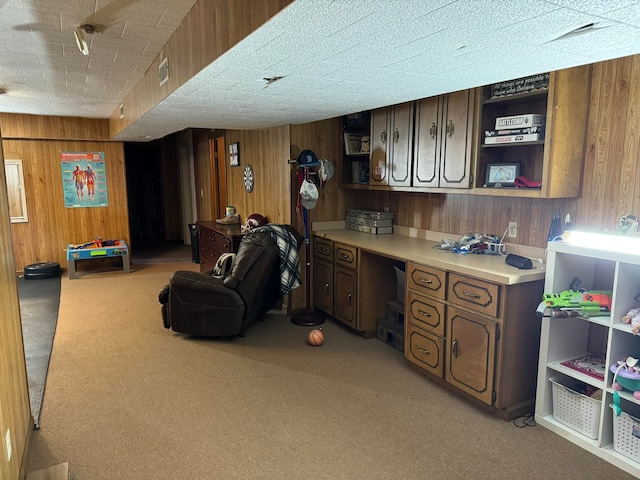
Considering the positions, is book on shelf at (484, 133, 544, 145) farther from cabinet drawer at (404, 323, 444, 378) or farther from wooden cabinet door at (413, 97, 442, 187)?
cabinet drawer at (404, 323, 444, 378)

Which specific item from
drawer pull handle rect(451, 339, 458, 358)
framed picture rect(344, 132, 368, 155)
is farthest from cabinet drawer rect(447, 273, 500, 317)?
framed picture rect(344, 132, 368, 155)

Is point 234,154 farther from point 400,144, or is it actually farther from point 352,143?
point 400,144

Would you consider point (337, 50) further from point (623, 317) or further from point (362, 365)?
point (362, 365)

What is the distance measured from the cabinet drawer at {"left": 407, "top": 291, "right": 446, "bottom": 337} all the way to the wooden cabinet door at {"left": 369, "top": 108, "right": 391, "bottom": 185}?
1.24m

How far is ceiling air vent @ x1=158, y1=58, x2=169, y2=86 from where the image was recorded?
290cm

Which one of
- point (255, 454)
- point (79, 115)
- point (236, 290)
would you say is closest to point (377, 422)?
point (255, 454)

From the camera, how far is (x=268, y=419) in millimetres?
2789

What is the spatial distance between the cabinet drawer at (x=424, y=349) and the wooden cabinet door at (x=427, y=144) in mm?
1155

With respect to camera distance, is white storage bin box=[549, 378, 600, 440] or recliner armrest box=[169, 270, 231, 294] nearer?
white storage bin box=[549, 378, 600, 440]

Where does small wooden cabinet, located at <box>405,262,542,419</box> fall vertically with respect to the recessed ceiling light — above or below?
below

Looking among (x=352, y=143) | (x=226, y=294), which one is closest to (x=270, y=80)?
(x=226, y=294)

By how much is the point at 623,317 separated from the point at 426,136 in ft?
6.21

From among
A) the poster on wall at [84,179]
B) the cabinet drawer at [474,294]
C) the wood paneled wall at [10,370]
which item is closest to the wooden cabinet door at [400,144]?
the cabinet drawer at [474,294]

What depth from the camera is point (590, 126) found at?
107 inches
